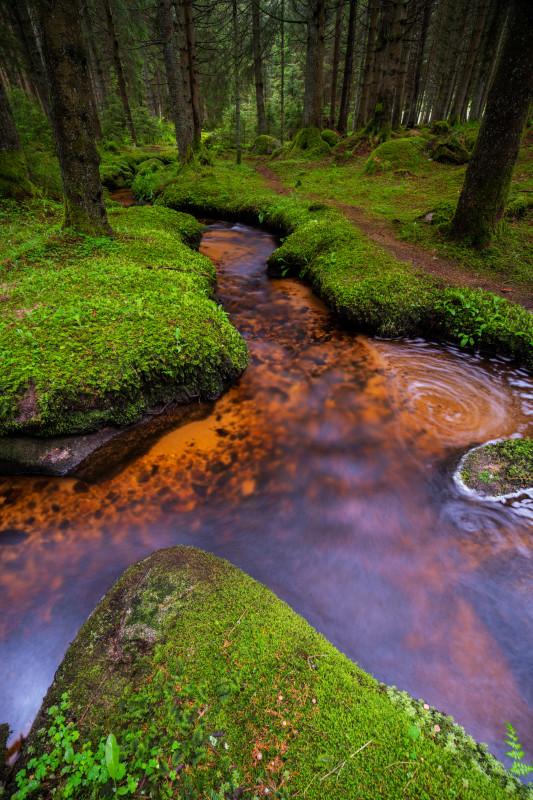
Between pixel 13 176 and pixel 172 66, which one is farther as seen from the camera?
pixel 172 66

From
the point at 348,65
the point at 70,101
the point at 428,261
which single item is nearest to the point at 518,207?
the point at 428,261

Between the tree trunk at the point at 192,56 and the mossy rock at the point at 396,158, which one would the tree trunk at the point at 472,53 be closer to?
the mossy rock at the point at 396,158

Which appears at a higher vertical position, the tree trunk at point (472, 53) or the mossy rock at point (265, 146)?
the tree trunk at point (472, 53)

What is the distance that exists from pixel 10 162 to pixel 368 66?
70.3 ft

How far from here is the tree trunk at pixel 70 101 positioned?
5.09 metres

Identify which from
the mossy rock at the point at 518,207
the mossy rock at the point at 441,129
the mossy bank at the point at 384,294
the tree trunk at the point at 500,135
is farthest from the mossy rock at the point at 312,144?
the tree trunk at the point at 500,135

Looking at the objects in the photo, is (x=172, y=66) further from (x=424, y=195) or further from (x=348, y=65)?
(x=348, y=65)

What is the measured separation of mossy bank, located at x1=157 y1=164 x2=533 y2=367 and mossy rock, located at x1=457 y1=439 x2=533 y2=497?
7.34 ft

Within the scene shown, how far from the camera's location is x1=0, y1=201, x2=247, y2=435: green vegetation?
3889 millimetres

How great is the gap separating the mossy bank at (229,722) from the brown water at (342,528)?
55 centimetres

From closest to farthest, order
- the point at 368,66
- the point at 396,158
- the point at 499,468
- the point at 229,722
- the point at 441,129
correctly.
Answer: the point at 229,722 → the point at 499,468 → the point at 396,158 → the point at 441,129 → the point at 368,66

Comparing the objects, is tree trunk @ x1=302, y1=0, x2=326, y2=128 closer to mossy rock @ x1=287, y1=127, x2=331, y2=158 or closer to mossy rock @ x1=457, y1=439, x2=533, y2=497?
mossy rock @ x1=287, y1=127, x2=331, y2=158

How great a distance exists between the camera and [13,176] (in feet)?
29.0

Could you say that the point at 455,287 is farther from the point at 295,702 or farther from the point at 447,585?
the point at 295,702
